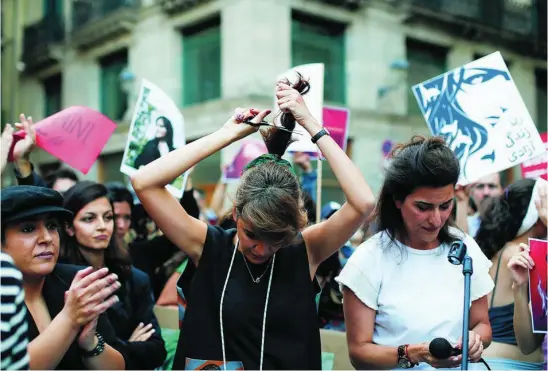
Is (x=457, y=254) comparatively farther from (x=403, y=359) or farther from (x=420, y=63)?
(x=420, y=63)

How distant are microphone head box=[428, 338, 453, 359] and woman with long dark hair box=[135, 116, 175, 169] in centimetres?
224

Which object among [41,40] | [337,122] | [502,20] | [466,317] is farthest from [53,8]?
[466,317]

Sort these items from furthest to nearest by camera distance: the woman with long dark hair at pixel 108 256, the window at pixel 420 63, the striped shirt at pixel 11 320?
the window at pixel 420 63, the woman with long dark hair at pixel 108 256, the striped shirt at pixel 11 320

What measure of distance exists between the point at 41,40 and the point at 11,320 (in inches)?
649

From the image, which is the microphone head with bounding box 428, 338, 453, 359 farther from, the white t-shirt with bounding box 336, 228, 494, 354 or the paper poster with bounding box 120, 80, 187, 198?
the paper poster with bounding box 120, 80, 187, 198

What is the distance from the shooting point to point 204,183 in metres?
12.0

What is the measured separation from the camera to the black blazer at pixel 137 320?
9.33 feet

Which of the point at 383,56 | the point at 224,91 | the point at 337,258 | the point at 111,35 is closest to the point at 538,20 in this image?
the point at 383,56

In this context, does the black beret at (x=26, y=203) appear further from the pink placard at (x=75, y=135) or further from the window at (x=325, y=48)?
the window at (x=325, y=48)

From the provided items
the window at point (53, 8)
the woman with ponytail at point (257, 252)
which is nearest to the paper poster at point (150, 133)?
the woman with ponytail at point (257, 252)

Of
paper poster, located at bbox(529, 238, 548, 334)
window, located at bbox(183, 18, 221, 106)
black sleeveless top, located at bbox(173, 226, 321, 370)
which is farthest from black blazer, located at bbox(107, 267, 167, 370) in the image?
window, located at bbox(183, 18, 221, 106)

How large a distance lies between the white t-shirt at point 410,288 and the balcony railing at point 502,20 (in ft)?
40.6

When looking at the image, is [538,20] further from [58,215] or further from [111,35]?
[58,215]

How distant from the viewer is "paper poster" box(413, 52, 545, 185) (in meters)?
3.49
